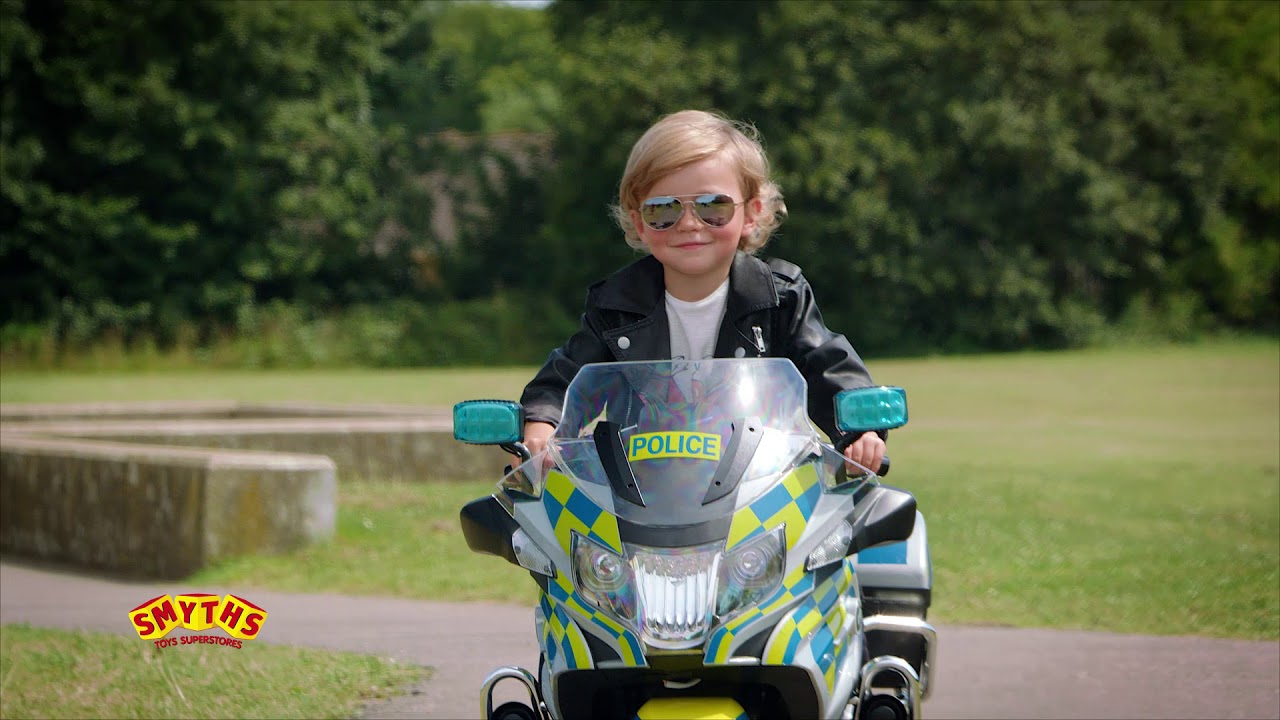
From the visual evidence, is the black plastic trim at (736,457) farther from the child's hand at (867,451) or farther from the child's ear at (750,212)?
the child's ear at (750,212)

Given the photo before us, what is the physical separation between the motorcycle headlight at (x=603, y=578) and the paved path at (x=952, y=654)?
2.59 metres

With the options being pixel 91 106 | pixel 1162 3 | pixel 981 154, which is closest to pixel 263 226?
pixel 91 106

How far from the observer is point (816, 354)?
384 centimetres

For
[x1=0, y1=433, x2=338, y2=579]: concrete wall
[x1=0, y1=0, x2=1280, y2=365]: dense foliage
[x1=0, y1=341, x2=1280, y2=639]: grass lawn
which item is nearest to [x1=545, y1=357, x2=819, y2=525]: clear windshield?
[x1=0, y1=341, x2=1280, y2=639]: grass lawn

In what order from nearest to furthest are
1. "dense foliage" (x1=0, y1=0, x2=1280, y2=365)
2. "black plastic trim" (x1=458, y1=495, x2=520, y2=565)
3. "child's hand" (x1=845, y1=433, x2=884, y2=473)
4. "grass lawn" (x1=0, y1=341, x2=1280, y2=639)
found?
"black plastic trim" (x1=458, y1=495, x2=520, y2=565)
"child's hand" (x1=845, y1=433, x2=884, y2=473)
"grass lawn" (x1=0, y1=341, x2=1280, y2=639)
"dense foliage" (x1=0, y1=0, x2=1280, y2=365)

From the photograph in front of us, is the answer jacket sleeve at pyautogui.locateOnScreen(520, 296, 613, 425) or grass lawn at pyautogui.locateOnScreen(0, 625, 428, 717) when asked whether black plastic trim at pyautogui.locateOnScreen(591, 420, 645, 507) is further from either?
grass lawn at pyautogui.locateOnScreen(0, 625, 428, 717)

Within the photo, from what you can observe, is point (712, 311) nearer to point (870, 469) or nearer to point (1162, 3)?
point (870, 469)

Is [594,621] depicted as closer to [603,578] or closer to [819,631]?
[603,578]

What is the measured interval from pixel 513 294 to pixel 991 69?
13.4 meters

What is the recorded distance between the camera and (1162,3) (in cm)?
4091

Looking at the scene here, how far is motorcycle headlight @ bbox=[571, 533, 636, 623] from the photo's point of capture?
303 centimetres

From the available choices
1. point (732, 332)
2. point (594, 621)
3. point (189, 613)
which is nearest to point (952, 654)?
point (732, 332)

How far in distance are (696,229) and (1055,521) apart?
757 centimetres

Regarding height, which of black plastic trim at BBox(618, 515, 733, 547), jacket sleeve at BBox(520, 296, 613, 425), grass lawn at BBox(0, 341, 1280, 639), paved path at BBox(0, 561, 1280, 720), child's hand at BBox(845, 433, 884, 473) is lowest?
grass lawn at BBox(0, 341, 1280, 639)
